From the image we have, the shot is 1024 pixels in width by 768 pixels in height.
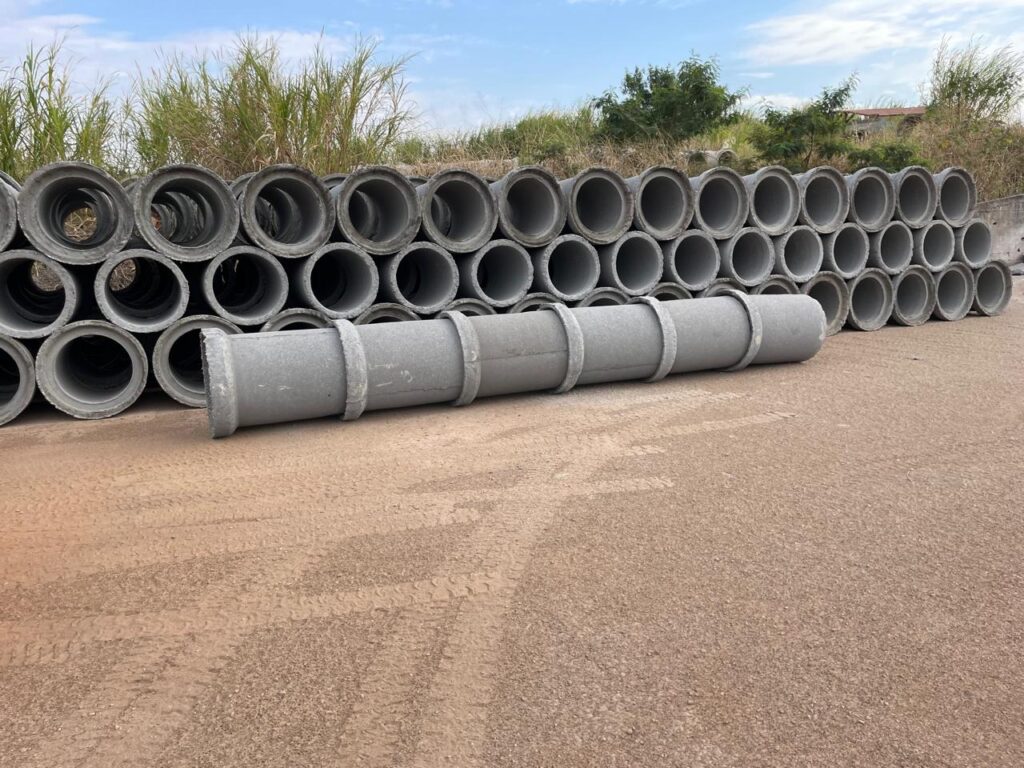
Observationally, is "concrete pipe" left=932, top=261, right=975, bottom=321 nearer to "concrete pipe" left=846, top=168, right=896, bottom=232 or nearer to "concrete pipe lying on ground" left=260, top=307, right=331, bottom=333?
"concrete pipe" left=846, top=168, right=896, bottom=232

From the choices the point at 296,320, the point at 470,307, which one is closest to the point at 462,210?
the point at 470,307

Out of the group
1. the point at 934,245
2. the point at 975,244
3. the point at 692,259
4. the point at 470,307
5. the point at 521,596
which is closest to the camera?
the point at 521,596

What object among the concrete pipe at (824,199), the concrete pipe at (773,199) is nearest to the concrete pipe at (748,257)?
the concrete pipe at (773,199)

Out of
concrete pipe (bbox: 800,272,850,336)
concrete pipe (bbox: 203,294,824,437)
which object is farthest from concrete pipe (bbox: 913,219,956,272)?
concrete pipe (bbox: 203,294,824,437)

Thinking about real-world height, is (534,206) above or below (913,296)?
above

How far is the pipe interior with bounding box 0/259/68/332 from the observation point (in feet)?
15.5

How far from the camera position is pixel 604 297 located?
19.3 feet

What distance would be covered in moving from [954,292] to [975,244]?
1.87ft

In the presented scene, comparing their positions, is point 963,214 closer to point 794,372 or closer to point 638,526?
point 794,372

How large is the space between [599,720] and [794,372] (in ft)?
13.7

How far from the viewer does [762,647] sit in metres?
2.02

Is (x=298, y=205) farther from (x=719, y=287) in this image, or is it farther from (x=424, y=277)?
(x=719, y=287)

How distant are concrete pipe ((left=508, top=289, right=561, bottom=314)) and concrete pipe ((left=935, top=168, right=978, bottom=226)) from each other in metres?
4.53

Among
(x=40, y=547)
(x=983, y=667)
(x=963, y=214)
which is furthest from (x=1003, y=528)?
(x=963, y=214)
